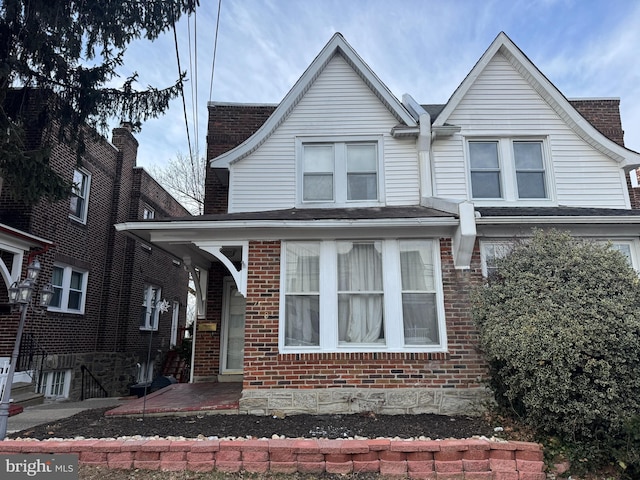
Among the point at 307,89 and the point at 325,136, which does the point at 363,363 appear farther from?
the point at 307,89

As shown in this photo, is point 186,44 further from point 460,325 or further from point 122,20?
point 460,325

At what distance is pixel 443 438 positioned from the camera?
16.4ft

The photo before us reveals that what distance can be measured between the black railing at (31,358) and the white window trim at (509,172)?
1045 centimetres

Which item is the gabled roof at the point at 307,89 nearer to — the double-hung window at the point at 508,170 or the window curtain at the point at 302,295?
the double-hung window at the point at 508,170

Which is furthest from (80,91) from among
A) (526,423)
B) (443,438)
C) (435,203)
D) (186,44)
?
(526,423)

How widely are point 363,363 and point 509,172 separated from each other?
487cm

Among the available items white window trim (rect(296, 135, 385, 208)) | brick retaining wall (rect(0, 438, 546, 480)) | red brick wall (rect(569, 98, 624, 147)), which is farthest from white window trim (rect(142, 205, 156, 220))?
red brick wall (rect(569, 98, 624, 147))

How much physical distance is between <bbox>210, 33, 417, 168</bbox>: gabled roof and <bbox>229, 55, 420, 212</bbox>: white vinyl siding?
4.0 inches

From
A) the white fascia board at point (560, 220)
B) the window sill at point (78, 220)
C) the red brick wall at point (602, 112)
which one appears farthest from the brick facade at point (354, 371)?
the window sill at point (78, 220)

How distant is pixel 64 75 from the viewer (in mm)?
8609

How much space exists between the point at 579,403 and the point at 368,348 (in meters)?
2.93

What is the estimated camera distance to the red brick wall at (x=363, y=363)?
252 inches

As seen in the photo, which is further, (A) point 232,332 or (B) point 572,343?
(A) point 232,332

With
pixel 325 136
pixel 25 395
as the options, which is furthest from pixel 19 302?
pixel 325 136
